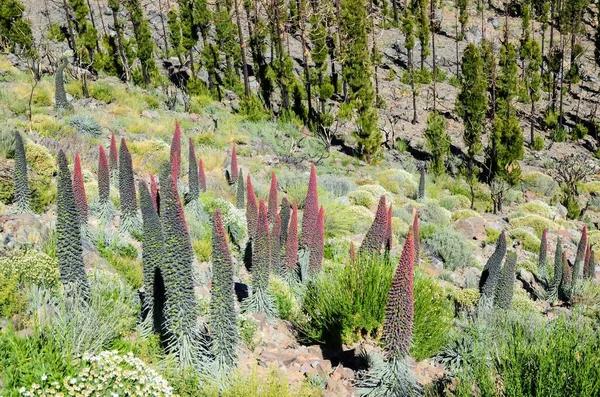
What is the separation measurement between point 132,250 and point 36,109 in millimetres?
9120

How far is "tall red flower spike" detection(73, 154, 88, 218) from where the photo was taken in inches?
265

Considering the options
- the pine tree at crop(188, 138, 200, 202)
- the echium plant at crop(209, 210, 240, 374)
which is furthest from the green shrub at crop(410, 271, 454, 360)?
the pine tree at crop(188, 138, 200, 202)

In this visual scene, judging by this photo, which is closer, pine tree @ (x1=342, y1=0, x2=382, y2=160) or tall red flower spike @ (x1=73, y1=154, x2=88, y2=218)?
tall red flower spike @ (x1=73, y1=154, x2=88, y2=218)

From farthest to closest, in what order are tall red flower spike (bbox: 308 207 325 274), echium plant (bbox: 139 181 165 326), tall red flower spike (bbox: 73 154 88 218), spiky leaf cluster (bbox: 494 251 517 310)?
spiky leaf cluster (bbox: 494 251 517 310) < tall red flower spike (bbox: 308 207 325 274) < tall red flower spike (bbox: 73 154 88 218) < echium plant (bbox: 139 181 165 326)

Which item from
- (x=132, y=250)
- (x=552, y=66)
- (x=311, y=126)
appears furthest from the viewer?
(x=552, y=66)

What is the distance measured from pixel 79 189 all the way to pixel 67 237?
1.77 m

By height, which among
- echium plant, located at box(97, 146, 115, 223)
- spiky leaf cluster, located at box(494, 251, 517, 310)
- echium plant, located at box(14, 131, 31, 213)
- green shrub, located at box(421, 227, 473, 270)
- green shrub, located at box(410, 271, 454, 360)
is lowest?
green shrub, located at box(421, 227, 473, 270)

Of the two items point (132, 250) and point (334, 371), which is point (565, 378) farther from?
point (132, 250)

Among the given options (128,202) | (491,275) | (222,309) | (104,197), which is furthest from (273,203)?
(491,275)

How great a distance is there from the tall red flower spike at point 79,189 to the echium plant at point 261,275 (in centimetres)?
248

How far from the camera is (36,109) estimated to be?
49.1 feet

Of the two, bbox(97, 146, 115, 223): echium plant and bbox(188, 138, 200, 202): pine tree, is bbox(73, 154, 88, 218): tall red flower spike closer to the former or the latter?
bbox(97, 146, 115, 223): echium plant

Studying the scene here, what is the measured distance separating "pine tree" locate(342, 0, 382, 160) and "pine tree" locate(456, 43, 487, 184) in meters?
5.55

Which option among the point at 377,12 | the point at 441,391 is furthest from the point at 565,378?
the point at 377,12
